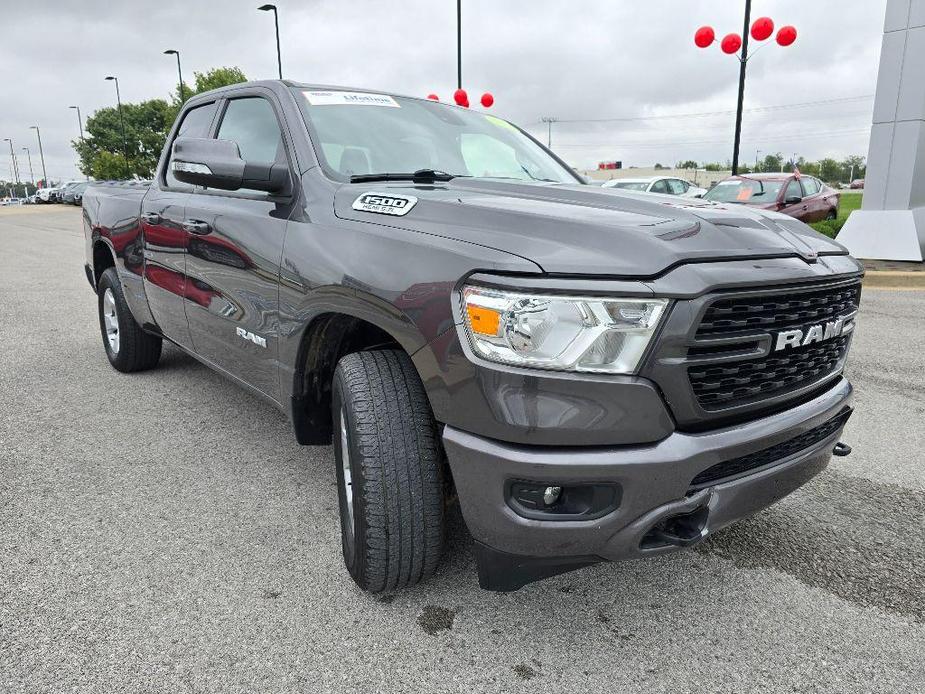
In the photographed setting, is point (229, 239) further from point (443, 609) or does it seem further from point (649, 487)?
point (649, 487)

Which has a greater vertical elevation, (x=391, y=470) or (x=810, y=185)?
(x=810, y=185)

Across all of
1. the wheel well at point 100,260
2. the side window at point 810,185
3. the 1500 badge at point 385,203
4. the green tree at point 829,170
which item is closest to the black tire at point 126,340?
the wheel well at point 100,260

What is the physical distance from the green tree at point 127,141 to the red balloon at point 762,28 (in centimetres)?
5132

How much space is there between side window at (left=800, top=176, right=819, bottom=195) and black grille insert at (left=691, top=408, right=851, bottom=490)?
13.7 meters

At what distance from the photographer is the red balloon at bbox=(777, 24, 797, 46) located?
12.5 m

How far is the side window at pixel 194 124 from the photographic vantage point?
3.66 m

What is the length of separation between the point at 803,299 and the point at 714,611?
3.33ft

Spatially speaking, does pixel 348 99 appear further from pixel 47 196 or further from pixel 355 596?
pixel 47 196

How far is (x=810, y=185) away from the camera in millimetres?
14555

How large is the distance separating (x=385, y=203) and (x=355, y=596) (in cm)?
128

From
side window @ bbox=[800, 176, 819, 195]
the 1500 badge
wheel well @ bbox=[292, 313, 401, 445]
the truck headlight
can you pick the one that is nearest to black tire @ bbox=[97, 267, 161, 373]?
wheel well @ bbox=[292, 313, 401, 445]

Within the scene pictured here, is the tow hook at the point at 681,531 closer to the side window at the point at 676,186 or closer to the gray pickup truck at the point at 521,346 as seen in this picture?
the gray pickup truck at the point at 521,346

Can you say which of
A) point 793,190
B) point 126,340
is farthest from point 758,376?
point 793,190

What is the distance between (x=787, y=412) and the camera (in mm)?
1969
